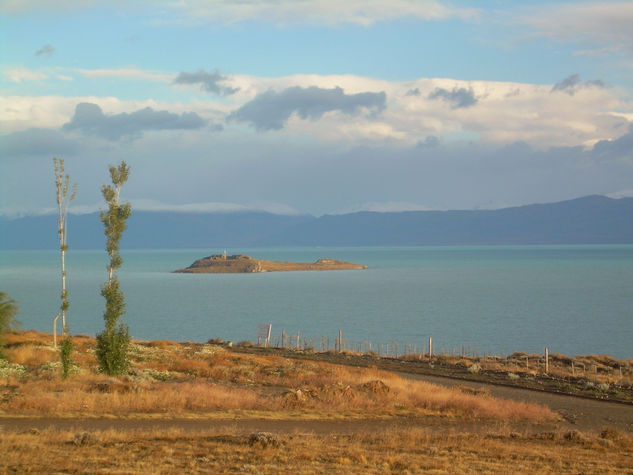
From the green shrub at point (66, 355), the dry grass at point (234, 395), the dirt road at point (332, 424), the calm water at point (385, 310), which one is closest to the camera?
the dirt road at point (332, 424)

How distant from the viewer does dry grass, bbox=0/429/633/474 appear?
12961 millimetres

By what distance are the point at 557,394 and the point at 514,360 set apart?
17.3 m

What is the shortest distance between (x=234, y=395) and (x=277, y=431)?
4541 millimetres

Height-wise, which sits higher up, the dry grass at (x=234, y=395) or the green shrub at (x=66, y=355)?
the green shrub at (x=66, y=355)

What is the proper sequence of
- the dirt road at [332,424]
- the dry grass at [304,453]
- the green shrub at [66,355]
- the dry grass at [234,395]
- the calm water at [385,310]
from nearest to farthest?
1. the dry grass at [304,453]
2. the dirt road at [332,424]
3. the dry grass at [234,395]
4. the green shrub at [66,355]
5. the calm water at [385,310]

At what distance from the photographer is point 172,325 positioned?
76.1m

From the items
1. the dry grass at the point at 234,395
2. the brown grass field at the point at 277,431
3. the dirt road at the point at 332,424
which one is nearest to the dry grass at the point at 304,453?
the brown grass field at the point at 277,431

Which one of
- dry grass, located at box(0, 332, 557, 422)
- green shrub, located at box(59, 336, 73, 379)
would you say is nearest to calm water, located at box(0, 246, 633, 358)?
dry grass, located at box(0, 332, 557, 422)

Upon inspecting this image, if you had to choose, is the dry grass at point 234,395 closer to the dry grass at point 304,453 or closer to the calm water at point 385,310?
the dry grass at point 304,453

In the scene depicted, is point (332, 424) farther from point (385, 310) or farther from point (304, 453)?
point (385, 310)

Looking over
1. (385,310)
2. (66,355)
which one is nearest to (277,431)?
(66,355)

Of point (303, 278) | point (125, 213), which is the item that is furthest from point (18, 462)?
point (303, 278)

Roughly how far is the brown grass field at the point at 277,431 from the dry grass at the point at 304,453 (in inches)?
1.1

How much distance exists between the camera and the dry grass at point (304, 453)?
13.0 meters
